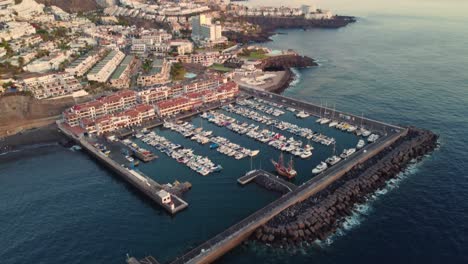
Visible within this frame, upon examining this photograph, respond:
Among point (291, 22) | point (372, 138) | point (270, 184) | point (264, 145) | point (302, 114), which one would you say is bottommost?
point (270, 184)

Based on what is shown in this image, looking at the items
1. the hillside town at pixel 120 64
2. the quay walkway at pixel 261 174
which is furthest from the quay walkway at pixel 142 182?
the quay walkway at pixel 261 174

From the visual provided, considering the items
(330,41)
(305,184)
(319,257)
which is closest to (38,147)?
(305,184)

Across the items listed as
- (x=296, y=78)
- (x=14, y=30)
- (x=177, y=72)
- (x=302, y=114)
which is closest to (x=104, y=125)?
(x=302, y=114)

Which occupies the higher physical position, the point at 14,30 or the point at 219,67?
the point at 14,30

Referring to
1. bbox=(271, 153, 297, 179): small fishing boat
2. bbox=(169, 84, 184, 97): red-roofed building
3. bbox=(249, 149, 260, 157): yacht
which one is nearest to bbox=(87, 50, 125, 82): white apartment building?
bbox=(169, 84, 184, 97): red-roofed building

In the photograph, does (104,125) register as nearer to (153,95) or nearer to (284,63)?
Answer: (153,95)

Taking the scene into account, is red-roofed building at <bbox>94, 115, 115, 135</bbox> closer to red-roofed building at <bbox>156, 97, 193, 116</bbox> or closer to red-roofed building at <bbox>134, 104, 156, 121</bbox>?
red-roofed building at <bbox>134, 104, 156, 121</bbox>

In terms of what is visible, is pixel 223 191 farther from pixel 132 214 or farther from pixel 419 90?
pixel 419 90

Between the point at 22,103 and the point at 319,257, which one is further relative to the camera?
the point at 22,103
